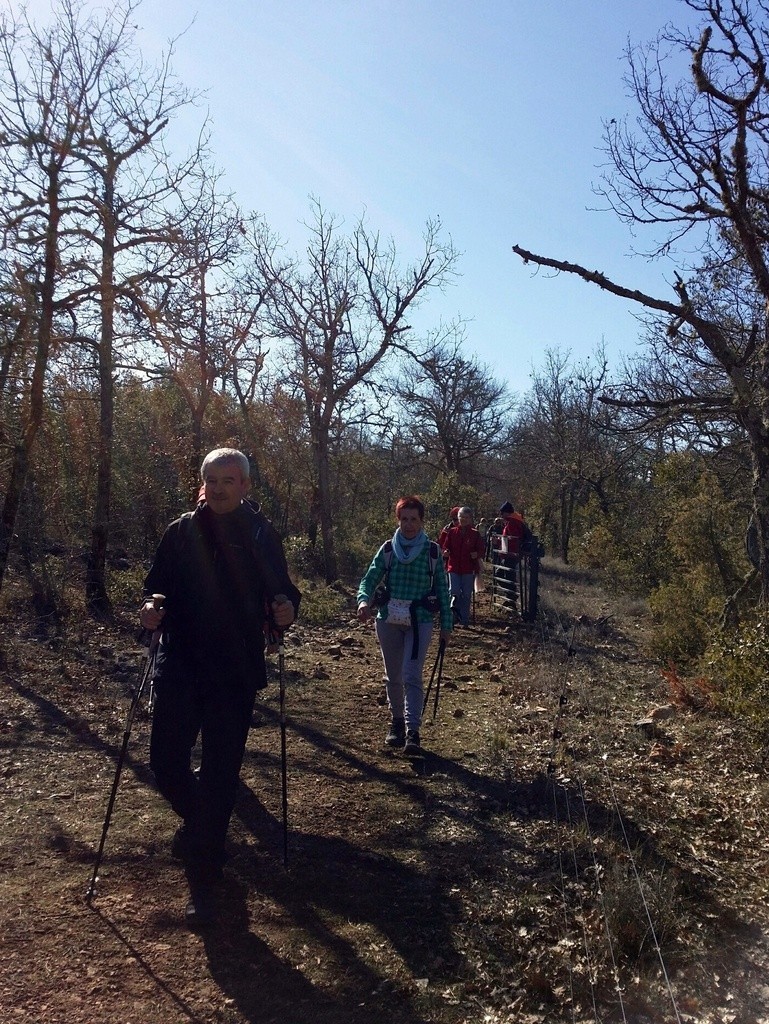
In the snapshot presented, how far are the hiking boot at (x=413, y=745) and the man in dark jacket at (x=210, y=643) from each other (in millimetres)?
2338

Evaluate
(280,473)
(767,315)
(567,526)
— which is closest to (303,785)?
(767,315)

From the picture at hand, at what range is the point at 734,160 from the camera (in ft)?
22.2

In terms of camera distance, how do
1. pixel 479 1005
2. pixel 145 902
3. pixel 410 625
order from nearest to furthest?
pixel 479 1005 < pixel 145 902 < pixel 410 625

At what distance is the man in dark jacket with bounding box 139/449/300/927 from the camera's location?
4176 millimetres

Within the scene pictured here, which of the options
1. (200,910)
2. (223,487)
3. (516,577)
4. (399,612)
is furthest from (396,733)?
(516,577)

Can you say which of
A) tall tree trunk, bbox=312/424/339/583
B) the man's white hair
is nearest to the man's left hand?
the man's white hair

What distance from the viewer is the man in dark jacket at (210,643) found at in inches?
164

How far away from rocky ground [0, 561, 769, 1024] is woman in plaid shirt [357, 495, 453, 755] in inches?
13.5

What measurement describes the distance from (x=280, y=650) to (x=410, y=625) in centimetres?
177

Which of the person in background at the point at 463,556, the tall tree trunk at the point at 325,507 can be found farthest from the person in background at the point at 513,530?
the tall tree trunk at the point at 325,507

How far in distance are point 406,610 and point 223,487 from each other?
2.50 meters

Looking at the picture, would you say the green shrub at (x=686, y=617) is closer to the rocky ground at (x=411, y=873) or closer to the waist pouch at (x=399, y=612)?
the rocky ground at (x=411, y=873)

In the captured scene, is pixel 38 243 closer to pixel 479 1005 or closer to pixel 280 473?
pixel 479 1005

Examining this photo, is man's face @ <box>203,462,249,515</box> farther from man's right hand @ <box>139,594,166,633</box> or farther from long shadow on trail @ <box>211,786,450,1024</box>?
long shadow on trail @ <box>211,786,450,1024</box>
